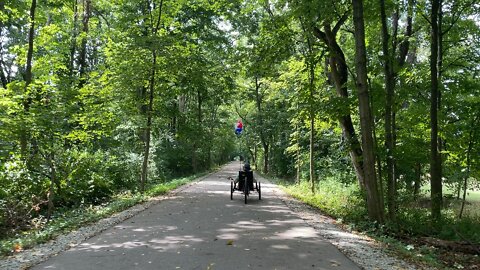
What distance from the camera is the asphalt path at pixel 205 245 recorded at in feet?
18.6

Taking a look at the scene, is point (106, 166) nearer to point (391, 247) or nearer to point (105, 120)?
point (105, 120)

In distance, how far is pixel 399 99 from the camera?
10.3 metres

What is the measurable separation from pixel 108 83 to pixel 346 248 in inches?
449

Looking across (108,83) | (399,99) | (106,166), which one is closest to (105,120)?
(108,83)

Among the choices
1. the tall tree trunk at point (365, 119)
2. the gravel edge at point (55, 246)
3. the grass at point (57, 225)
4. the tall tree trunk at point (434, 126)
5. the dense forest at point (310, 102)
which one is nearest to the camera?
the gravel edge at point (55, 246)

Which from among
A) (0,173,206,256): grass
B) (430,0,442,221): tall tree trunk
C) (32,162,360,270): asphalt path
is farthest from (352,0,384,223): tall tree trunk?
(0,173,206,256): grass

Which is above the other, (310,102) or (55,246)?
(310,102)

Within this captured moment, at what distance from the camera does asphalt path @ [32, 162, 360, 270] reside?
223 inches

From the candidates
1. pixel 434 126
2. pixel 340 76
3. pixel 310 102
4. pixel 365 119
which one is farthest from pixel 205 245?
pixel 340 76

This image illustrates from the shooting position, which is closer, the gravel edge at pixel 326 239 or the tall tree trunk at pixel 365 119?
the gravel edge at pixel 326 239

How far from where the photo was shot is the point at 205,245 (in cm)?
680

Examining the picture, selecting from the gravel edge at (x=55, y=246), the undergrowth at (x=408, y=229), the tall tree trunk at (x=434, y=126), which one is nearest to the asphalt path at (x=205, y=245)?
the gravel edge at (x=55, y=246)

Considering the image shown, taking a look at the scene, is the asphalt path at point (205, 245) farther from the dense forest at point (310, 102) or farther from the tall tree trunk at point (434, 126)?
the tall tree trunk at point (434, 126)

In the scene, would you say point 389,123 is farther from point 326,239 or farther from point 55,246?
point 55,246
